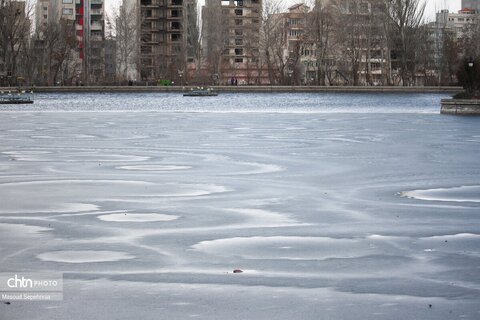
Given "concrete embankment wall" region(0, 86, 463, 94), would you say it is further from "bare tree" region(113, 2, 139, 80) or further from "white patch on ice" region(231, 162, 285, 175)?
"white patch on ice" region(231, 162, 285, 175)

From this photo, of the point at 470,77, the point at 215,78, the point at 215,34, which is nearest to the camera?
the point at 470,77

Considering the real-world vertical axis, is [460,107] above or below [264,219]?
below

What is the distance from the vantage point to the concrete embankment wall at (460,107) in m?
49.4

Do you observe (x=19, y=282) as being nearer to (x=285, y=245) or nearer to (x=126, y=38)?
(x=285, y=245)

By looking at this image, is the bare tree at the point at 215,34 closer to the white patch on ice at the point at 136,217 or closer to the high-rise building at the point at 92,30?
the high-rise building at the point at 92,30

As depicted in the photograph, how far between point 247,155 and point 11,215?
33.3ft

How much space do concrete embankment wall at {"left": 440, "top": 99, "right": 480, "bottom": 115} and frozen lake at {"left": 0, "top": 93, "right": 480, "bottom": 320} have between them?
81.8 feet

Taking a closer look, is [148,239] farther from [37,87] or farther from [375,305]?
[37,87]

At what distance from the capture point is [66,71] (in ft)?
417

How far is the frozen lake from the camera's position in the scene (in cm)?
894

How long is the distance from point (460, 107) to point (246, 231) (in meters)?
39.4

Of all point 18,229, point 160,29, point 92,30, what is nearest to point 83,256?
point 18,229

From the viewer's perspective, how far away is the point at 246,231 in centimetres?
1259

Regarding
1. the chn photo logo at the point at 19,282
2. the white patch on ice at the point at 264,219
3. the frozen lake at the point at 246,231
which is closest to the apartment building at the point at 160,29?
the frozen lake at the point at 246,231
